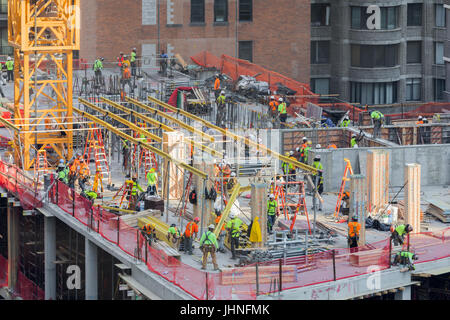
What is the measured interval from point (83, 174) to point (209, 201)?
38.1ft

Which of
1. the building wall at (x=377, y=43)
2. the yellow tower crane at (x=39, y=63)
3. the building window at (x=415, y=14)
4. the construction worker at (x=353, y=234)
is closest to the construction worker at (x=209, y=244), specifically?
the construction worker at (x=353, y=234)

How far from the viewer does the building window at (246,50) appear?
106 m

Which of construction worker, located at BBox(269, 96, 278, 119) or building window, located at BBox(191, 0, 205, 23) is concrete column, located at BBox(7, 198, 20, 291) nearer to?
construction worker, located at BBox(269, 96, 278, 119)

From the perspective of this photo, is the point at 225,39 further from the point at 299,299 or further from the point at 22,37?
the point at 299,299

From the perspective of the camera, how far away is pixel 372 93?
110812mm

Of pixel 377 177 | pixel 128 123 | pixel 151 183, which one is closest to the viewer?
pixel 151 183

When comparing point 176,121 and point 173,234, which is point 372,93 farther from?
point 173,234

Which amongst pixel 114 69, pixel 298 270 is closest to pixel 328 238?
pixel 298 270

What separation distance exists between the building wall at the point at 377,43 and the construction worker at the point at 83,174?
1851 inches

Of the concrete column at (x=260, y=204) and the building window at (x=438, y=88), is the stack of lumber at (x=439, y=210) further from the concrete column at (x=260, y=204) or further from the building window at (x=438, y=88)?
the building window at (x=438, y=88)

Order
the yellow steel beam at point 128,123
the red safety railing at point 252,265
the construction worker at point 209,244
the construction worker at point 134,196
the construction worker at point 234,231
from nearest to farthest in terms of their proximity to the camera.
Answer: the red safety railing at point 252,265
the construction worker at point 209,244
the construction worker at point 234,231
the construction worker at point 134,196
the yellow steel beam at point 128,123

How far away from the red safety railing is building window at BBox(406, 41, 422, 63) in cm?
5791

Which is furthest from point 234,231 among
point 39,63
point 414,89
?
point 414,89

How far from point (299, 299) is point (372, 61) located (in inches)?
2537
